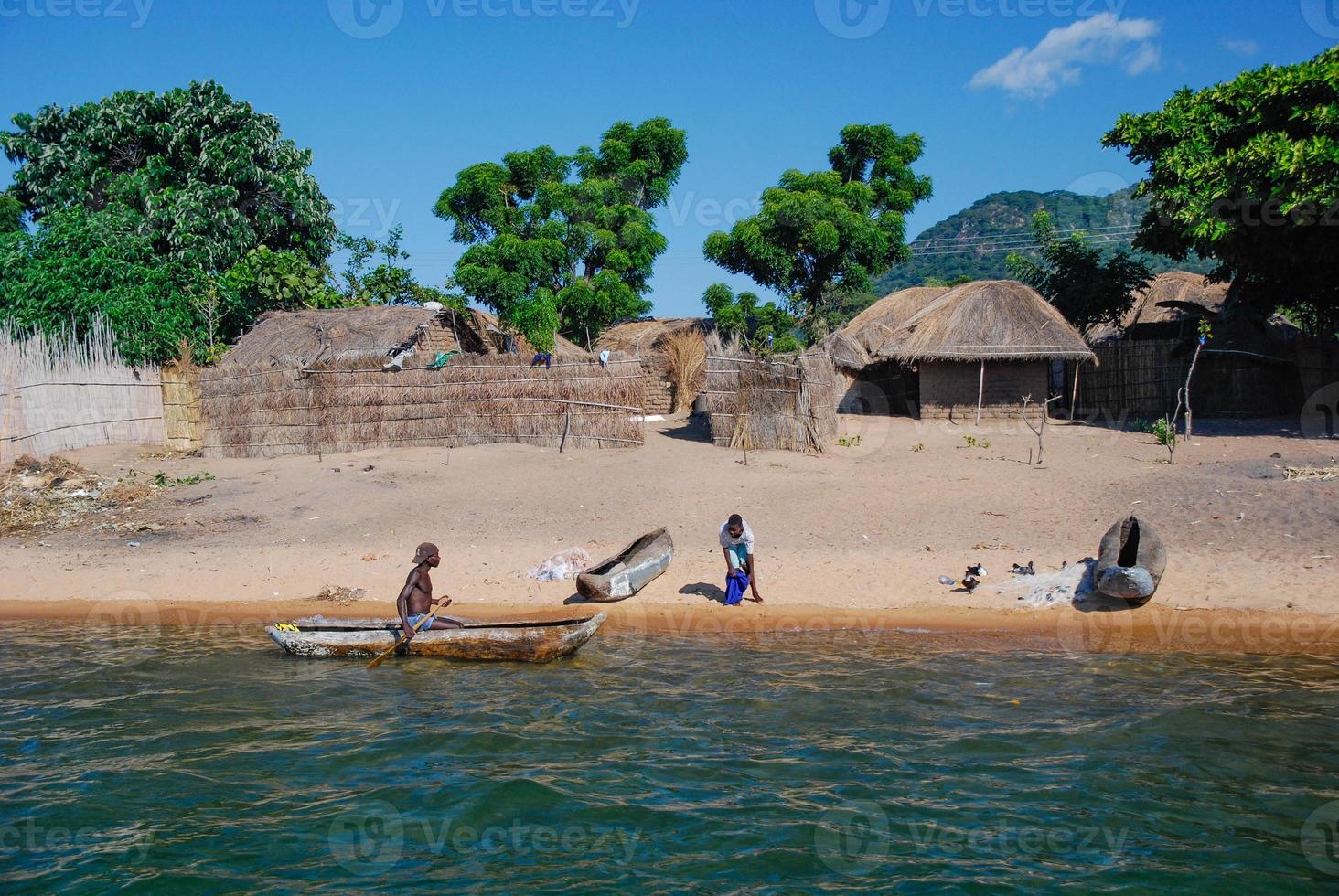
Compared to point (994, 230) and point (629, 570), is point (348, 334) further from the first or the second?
point (994, 230)

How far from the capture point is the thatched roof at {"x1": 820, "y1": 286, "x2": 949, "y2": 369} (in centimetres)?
2456

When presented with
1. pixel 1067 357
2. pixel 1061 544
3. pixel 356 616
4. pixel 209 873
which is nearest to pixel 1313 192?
pixel 1067 357

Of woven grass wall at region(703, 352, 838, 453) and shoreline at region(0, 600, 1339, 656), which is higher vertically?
woven grass wall at region(703, 352, 838, 453)

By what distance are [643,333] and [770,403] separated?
12243 millimetres

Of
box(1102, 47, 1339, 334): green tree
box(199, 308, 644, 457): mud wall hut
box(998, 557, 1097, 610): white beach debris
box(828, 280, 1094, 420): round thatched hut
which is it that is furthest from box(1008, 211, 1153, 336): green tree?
box(998, 557, 1097, 610): white beach debris

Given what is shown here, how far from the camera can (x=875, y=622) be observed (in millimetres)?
10664

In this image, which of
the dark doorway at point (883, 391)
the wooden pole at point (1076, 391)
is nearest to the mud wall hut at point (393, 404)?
the dark doorway at point (883, 391)

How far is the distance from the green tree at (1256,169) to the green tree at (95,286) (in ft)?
67.4

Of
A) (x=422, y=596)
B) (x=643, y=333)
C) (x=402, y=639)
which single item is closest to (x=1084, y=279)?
(x=643, y=333)

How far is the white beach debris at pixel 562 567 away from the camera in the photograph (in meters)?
11.8

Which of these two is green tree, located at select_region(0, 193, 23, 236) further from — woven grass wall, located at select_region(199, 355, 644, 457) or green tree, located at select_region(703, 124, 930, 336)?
green tree, located at select_region(703, 124, 930, 336)

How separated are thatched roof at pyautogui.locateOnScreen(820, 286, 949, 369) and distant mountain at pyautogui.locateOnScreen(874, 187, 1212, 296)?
41353 mm

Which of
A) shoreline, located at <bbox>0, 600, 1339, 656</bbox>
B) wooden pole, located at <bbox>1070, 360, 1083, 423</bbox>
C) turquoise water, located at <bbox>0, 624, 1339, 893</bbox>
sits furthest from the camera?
wooden pole, located at <bbox>1070, 360, 1083, 423</bbox>

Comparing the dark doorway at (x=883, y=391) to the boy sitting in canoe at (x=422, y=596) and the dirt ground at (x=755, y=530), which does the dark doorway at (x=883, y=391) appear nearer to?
the dirt ground at (x=755, y=530)
